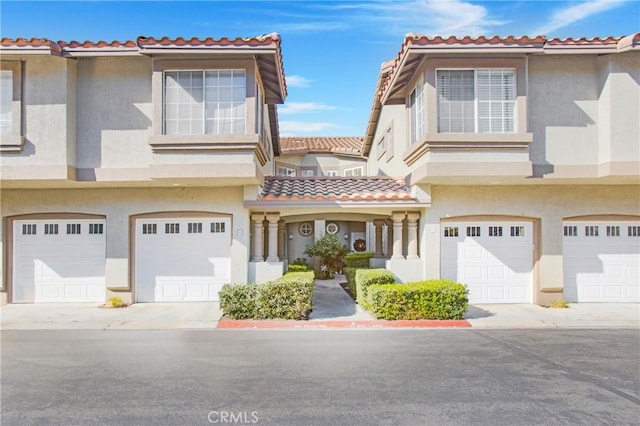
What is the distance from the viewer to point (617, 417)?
499cm

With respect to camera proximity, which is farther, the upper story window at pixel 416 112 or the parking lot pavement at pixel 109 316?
the upper story window at pixel 416 112

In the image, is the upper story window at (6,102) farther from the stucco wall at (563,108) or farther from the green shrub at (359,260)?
the stucco wall at (563,108)

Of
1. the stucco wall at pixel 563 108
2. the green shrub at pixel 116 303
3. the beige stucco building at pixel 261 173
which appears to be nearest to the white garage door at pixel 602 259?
the beige stucco building at pixel 261 173

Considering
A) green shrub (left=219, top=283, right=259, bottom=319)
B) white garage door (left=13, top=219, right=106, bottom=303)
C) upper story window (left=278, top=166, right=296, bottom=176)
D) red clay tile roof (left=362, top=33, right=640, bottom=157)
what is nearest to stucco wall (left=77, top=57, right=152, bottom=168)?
white garage door (left=13, top=219, right=106, bottom=303)

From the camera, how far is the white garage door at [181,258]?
38.8 feet

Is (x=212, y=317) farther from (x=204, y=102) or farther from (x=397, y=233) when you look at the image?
(x=397, y=233)

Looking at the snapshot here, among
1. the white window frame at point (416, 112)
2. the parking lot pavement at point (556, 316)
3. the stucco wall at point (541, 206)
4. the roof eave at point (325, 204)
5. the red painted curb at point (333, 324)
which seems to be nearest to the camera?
the red painted curb at point (333, 324)

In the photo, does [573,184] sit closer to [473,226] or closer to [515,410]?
[473,226]

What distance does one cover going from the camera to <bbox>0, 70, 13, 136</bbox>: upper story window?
10.2m

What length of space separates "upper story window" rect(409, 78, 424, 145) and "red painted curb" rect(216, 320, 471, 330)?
17.0 feet

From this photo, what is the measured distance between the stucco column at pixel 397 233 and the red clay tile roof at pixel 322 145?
1176 cm

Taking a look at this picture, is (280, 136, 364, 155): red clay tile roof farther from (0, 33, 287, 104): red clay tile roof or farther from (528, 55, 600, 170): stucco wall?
(0, 33, 287, 104): red clay tile roof

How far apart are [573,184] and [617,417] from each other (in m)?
8.35

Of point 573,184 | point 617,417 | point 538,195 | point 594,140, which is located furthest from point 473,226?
point 617,417
